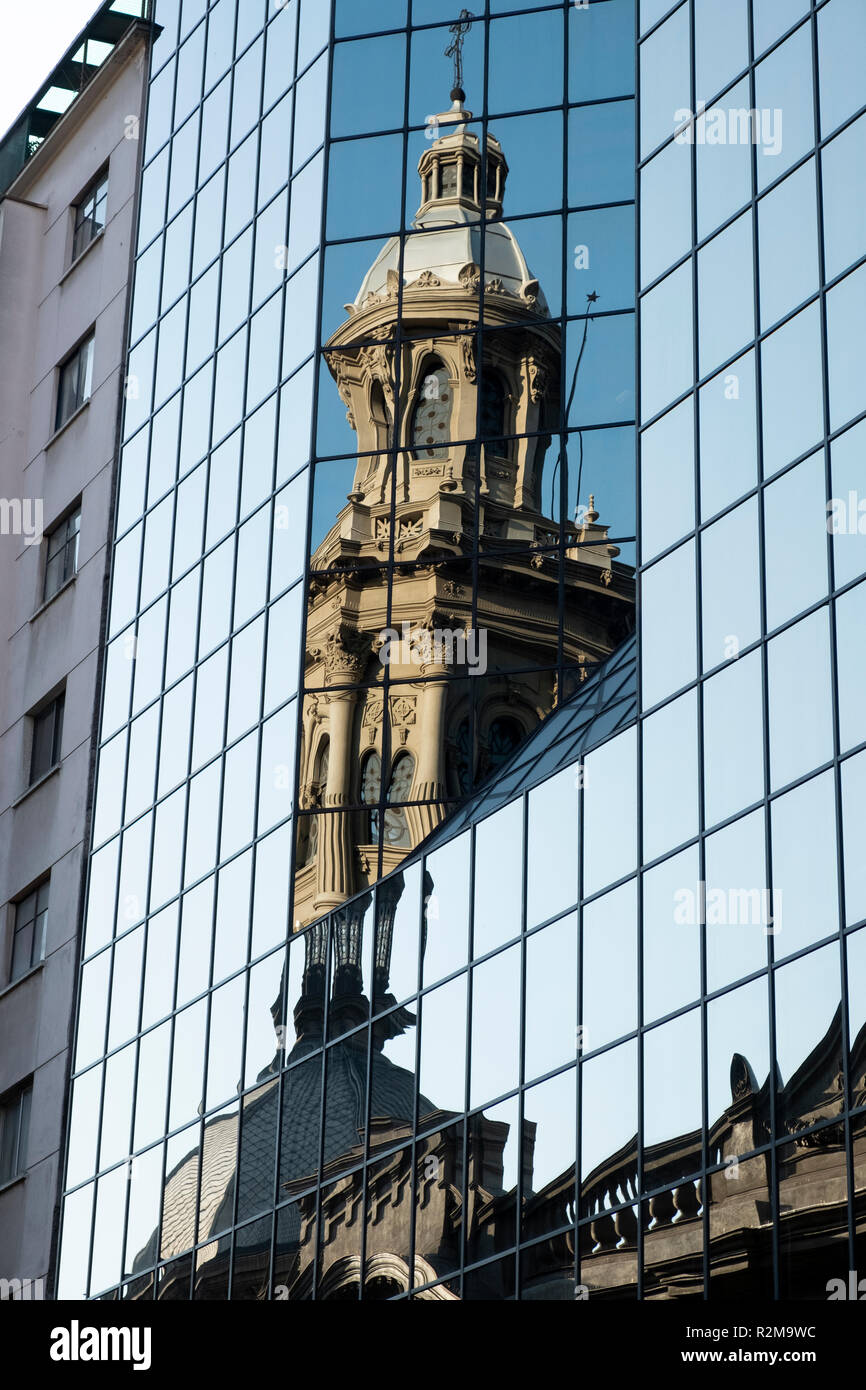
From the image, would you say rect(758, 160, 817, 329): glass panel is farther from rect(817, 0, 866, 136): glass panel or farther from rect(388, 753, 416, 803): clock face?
rect(388, 753, 416, 803): clock face

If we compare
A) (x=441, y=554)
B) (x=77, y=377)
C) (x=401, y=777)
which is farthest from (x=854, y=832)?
(x=77, y=377)

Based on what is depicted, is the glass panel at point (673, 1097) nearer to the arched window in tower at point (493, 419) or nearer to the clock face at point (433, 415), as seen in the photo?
the arched window in tower at point (493, 419)

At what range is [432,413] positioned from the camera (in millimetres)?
36188

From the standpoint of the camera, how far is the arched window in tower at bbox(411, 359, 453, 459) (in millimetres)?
35969

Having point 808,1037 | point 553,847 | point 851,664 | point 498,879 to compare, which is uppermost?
point 851,664

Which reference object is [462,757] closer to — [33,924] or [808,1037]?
[33,924]

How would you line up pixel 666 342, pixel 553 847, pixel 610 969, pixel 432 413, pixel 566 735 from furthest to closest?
pixel 432 413 < pixel 566 735 < pixel 553 847 < pixel 666 342 < pixel 610 969

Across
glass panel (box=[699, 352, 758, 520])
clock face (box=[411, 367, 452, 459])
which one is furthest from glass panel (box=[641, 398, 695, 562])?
clock face (box=[411, 367, 452, 459])

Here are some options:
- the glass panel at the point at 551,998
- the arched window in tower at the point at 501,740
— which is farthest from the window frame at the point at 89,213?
the glass panel at the point at 551,998

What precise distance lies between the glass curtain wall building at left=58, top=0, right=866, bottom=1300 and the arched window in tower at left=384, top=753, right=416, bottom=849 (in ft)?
0.22

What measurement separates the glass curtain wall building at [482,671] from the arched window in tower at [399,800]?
7 centimetres

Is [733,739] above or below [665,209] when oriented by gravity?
below

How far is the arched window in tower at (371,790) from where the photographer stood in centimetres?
3381

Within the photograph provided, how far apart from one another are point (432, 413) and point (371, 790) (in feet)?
20.6
